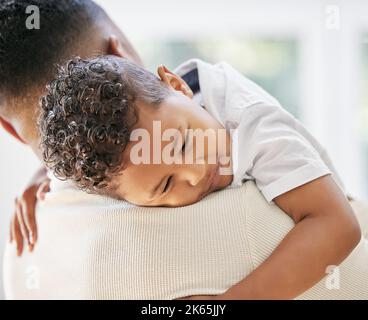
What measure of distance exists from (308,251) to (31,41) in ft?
1.69

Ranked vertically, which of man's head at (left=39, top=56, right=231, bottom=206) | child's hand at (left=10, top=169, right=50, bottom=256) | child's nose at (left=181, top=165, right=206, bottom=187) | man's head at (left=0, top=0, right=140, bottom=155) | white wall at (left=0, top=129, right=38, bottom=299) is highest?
man's head at (left=0, top=0, right=140, bottom=155)

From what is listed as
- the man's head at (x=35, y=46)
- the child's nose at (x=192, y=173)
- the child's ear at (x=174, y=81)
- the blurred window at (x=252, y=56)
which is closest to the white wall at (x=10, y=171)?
the blurred window at (x=252, y=56)

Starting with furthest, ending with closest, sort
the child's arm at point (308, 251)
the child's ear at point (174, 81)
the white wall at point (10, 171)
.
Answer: the white wall at point (10, 171), the child's ear at point (174, 81), the child's arm at point (308, 251)

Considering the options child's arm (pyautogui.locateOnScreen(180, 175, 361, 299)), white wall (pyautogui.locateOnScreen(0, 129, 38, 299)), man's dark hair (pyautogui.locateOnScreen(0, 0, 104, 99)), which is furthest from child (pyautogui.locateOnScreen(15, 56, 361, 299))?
white wall (pyautogui.locateOnScreen(0, 129, 38, 299))

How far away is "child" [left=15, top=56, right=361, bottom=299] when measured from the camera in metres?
0.70

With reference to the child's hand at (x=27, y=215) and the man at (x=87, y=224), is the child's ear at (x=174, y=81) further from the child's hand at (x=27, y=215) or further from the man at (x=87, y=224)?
the child's hand at (x=27, y=215)

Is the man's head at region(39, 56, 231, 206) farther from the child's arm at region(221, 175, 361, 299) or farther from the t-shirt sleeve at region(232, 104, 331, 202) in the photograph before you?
the child's arm at region(221, 175, 361, 299)

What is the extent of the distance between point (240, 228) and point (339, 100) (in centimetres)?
140

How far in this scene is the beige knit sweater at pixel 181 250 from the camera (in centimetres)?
70

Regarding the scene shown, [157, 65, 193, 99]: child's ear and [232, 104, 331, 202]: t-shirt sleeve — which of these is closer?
[232, 104, 331, 202]: t-shirt sleeve

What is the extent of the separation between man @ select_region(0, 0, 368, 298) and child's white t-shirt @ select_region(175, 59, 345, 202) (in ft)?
0.22

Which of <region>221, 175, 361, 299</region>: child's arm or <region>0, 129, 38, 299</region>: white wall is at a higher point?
<region>221, 175, 361, 299</region>: child's arm

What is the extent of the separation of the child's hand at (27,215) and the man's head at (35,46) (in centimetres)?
11

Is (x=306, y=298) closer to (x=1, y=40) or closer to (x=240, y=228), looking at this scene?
(x=240, y=228)
